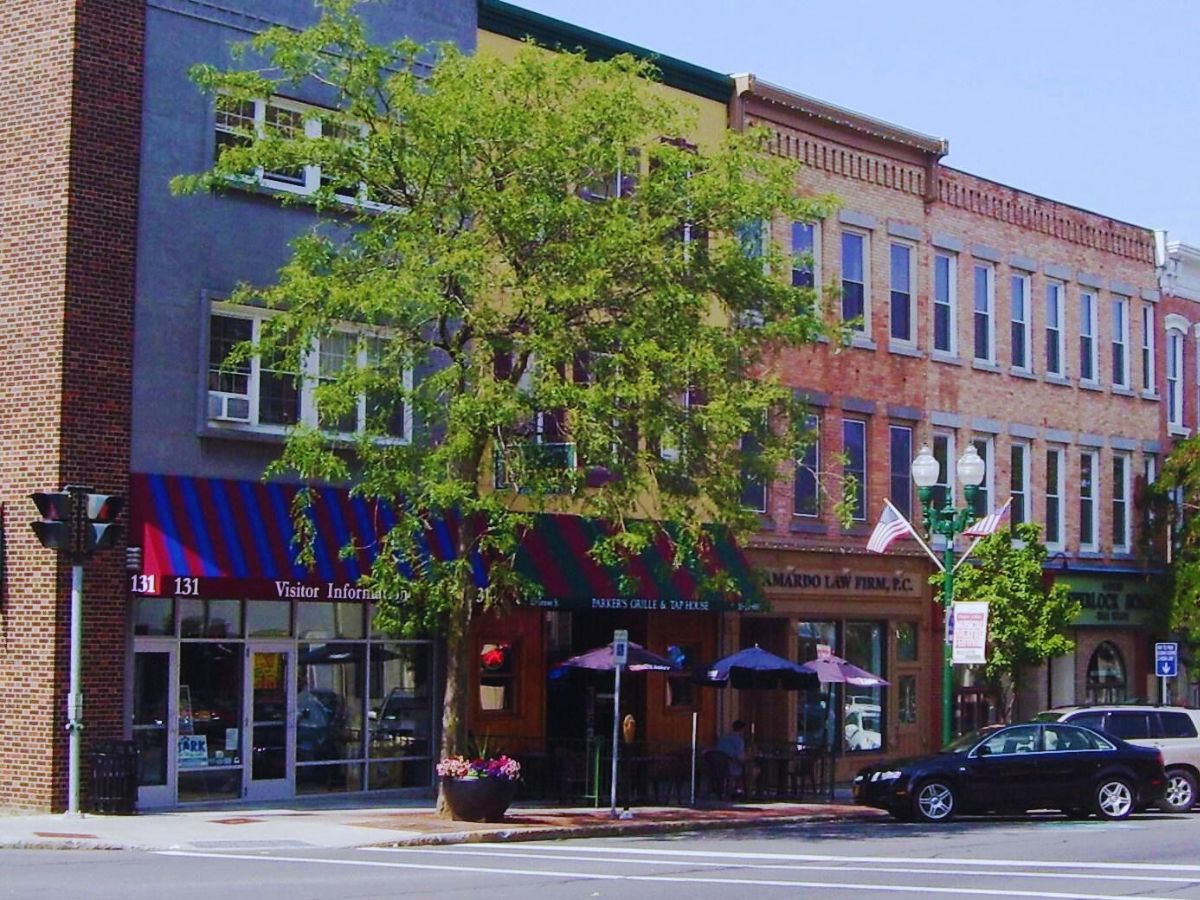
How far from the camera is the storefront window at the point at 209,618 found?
2639cm

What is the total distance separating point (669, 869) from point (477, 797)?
548cm

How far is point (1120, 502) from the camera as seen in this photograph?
4366cm

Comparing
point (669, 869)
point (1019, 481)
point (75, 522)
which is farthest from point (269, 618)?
point (1019, 481)

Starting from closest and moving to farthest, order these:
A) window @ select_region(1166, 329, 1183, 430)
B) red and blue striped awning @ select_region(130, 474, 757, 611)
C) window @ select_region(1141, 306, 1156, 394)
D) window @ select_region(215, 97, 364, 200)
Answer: red and blue striped awning @ select_region(130, 474, 757, 611)
window @ select_region(215, 97, 364, 200)
window @ select_region(1141, 306, 1156, 394)
window @ select_region(1166, 329, 1183, 430)

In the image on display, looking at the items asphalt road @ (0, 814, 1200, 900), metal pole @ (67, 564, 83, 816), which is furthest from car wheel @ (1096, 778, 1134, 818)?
metal pole @ (67, 564, 83, 816)

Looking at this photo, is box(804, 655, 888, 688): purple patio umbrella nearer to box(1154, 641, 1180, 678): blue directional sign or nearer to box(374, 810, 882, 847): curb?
box(374, 810, 882, 847): curb

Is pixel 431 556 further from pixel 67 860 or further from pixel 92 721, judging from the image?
pixel 67 860

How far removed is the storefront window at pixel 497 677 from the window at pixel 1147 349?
781 inches

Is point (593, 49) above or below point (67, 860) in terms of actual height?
above

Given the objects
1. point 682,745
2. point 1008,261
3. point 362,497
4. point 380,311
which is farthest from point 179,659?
point 1008,261

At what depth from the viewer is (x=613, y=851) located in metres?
22.3

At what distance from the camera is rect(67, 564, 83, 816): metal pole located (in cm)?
2417

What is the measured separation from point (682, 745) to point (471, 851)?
1034 centimetres

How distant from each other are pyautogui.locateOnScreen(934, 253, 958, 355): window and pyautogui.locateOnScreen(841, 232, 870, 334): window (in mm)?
2319
